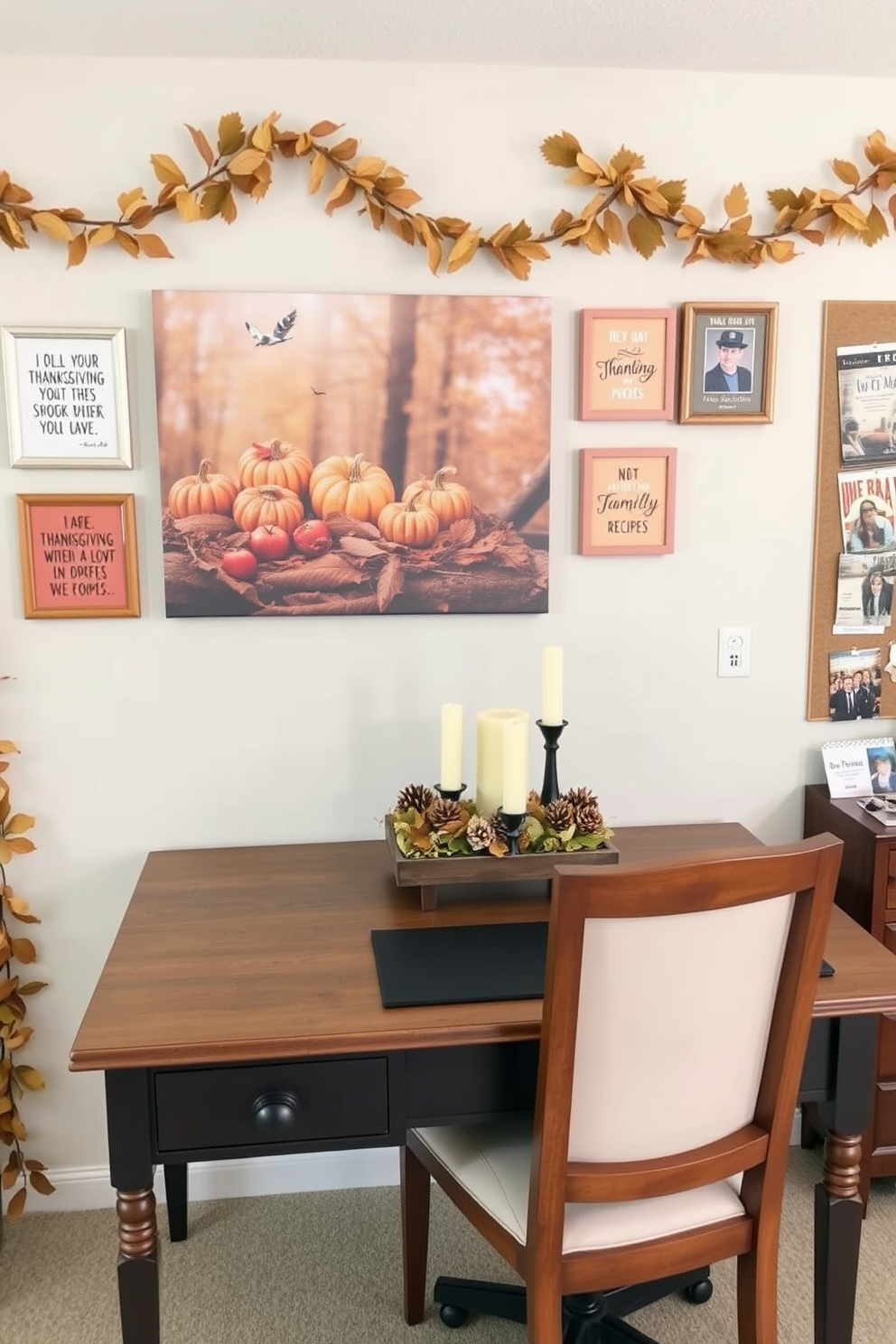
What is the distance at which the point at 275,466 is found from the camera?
2.10m

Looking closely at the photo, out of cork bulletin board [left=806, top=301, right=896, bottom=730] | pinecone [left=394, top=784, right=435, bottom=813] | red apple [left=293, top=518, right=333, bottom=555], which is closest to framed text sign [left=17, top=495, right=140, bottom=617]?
red apple [left=293, top=518, right=333, bottom=555]

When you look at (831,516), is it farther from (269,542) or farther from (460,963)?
(460,963)

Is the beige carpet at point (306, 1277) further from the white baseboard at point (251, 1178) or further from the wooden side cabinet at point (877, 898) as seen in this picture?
the wooden side cabinet at point (877, 898)

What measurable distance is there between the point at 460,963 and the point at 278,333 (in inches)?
48.9

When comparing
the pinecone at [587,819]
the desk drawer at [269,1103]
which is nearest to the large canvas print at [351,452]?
the pinecone at [587,819]

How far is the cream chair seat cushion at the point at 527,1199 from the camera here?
1472mm

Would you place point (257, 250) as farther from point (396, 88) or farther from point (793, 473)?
point (793, 473)

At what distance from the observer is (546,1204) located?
1398 millimetres

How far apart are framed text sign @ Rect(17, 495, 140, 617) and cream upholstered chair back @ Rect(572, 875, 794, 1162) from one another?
4.16 ft

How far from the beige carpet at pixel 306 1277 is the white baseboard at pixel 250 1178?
23mm

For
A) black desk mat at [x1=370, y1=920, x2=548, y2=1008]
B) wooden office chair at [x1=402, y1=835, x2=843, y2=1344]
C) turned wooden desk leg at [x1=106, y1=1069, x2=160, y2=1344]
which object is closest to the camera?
wooden office chair at [x1=402, y1=835, x2=843, y2=1344]

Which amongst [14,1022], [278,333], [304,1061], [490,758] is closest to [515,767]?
[490,758]

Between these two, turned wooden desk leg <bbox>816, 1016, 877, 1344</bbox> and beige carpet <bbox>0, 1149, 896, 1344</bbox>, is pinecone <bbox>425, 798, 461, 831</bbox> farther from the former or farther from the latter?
beige carpet <bbox>0, 1149, 896, 1344</bbox>

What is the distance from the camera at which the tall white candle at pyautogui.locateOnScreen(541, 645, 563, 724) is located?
1957mm
